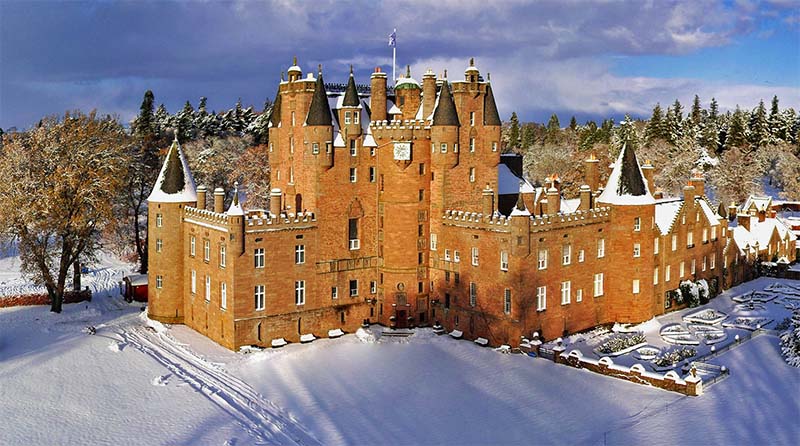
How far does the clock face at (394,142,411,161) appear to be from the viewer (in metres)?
44.8

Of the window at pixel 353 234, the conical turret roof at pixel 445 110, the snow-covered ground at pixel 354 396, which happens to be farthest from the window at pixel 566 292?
the window at pixel 353 234

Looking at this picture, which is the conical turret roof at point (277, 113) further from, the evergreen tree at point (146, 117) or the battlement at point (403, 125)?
the evergreen tree at point (146, 117)

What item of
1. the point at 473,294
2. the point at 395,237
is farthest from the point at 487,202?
the point at 395,237

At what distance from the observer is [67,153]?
50.1 m

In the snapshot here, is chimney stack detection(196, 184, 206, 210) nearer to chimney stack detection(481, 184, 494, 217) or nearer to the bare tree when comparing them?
the bare tree

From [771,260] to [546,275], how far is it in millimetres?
34838

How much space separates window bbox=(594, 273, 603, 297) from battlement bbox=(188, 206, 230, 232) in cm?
2414

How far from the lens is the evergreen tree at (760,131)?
10931 centimetres

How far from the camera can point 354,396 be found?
35.4 metres

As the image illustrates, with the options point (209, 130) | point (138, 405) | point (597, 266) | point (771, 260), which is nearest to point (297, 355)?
point (138, 405)

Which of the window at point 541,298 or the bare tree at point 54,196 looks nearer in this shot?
the window at point 541,298

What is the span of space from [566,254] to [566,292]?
2.43 meters

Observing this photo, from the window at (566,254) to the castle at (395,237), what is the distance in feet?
0.38

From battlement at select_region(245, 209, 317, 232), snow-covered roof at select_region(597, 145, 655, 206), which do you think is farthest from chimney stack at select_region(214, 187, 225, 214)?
snow-covered roof at select_region(597, 145, 655, 206)
